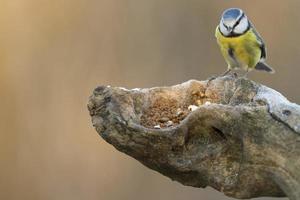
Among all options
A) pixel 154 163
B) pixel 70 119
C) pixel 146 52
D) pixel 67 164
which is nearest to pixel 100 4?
pixel 146 52

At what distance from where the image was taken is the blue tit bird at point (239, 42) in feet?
Result: 5.16

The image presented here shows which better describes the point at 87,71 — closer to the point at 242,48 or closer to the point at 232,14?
the point at 242,48

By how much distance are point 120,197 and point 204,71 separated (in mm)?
663

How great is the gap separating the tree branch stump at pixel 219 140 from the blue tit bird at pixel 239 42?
1.90 feet

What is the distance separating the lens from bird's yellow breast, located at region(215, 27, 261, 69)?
163 centimetres

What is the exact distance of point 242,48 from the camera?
1.65m

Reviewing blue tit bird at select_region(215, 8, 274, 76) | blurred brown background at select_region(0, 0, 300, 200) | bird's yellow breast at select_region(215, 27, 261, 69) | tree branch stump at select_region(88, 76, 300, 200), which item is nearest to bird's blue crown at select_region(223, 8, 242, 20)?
blue tit bird at select_region(215, 8, 274, 76)

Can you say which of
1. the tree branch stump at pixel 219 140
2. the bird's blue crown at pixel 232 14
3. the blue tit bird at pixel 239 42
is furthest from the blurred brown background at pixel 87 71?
the tree branch stump at pixel 219 140

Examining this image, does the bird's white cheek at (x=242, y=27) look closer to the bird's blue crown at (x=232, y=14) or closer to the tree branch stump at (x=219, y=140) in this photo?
the bird's blue crown at (x=232, y=14)

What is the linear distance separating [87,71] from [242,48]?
1.18 meters

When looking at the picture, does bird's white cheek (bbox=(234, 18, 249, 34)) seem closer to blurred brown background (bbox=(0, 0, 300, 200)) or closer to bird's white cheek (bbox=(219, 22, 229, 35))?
bird's white cheek (bbox=(219, 22, 229, 35))

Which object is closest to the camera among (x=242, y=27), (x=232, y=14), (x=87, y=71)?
(x=232, y=14)

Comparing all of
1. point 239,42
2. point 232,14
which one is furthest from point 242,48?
point 232,14

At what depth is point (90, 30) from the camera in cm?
275
